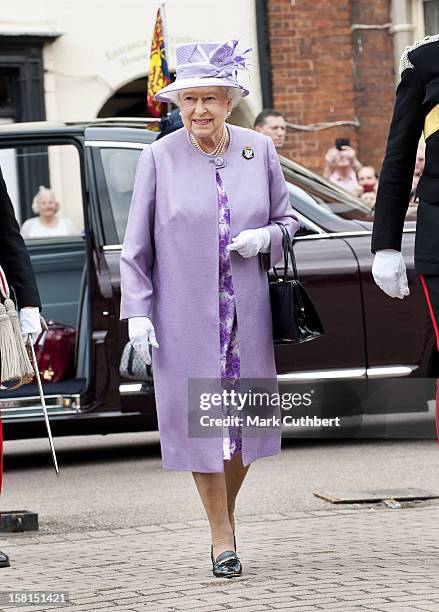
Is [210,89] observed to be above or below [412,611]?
above

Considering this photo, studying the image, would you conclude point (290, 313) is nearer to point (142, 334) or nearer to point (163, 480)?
point (142, 334)

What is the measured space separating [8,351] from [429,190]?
66.3 inches

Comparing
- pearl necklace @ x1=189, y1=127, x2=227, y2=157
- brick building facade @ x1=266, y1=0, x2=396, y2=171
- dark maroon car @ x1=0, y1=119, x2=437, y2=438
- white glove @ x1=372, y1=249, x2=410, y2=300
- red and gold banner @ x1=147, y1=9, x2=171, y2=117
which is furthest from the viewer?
brick building facade @ x1=266, y1=0, x2=396, y2=171

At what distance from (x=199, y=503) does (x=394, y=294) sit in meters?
2.70

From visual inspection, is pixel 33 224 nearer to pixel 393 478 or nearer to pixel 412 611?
pixel 393 478

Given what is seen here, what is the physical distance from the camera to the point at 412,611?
4.94 m

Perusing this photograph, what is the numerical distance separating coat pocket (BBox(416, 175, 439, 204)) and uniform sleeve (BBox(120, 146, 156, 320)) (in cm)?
114

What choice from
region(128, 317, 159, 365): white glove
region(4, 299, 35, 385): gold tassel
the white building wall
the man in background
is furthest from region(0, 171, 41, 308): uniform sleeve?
the white building wall

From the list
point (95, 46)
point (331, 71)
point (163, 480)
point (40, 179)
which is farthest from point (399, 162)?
point (331, 71)

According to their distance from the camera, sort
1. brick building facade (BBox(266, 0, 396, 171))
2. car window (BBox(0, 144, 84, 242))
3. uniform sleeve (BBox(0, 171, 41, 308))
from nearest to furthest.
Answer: uniform sleeve (BBox(0, 171, 41, 308))
car window (BBox(0, 144, 84, 242))
brick building facade (BBox(266, 0, 396, 171))

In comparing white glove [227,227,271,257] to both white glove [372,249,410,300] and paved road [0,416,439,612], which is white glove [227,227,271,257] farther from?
paved road [0,416,439,612]

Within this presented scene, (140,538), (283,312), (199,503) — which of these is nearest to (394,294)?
(283,312)

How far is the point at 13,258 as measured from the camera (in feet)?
20.4

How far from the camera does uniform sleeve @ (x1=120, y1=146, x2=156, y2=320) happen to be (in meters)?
5.89
